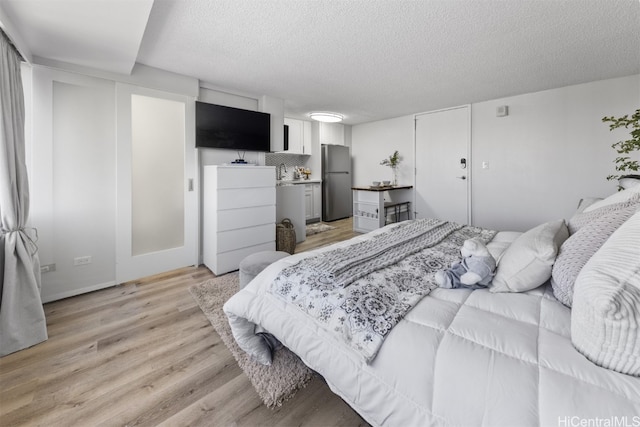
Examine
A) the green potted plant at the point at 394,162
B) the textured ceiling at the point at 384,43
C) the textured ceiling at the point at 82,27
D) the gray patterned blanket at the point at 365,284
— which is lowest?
the gray patterned blanket at the point at 365,284

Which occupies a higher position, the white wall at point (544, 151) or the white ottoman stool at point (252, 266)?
the white wall at point (544, 151)

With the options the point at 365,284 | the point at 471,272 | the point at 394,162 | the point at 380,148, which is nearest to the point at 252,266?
the point at 365,284

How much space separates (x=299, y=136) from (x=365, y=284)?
5.02 meters

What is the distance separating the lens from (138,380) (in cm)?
156

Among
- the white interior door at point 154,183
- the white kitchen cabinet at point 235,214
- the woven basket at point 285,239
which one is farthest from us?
the woven basket at point 285,239

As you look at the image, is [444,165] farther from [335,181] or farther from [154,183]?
[154,183]

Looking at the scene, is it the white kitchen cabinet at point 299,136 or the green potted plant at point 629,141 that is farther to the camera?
the white kitchen cabinet at point 299,136

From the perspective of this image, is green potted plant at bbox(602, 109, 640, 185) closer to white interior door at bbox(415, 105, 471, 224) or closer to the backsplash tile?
white interior door at bbox(415, 105, 471, 224)

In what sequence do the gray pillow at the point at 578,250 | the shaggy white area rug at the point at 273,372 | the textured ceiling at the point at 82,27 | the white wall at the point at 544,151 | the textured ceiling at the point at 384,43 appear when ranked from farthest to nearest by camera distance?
1. the white wall at the point at 544,151
2. the textured ceiling at the point at 384,43
3. the textured ceiling at the point at 82,27
4. the shaggy white area rug at the point at 273,372
5. the gray pillow at the point at 578,250

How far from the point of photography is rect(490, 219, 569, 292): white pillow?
114cm

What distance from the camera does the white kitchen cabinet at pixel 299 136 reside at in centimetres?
568

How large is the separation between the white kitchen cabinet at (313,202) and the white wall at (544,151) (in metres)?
3.06

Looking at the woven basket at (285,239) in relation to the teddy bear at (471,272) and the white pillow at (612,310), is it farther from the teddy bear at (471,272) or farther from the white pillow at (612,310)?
the white pillow at (612,310)

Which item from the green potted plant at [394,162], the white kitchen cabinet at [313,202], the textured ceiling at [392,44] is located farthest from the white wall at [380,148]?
the textured ceiling at [392,44]
